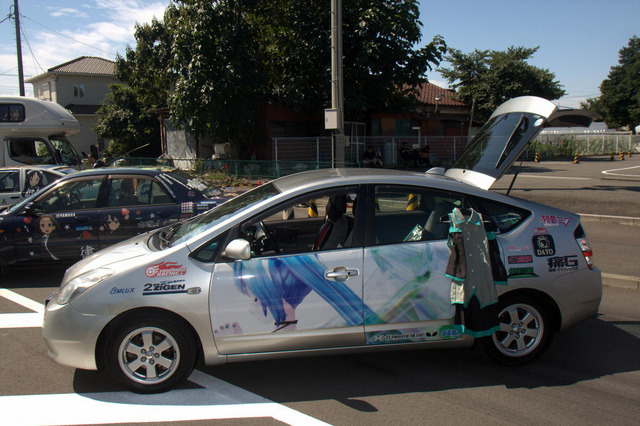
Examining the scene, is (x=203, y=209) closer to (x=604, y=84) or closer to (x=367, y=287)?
(x=367, y=287)

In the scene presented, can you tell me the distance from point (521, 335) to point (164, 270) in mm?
3038

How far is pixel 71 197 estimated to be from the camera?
6.98 meters

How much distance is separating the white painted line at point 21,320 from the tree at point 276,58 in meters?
15.2

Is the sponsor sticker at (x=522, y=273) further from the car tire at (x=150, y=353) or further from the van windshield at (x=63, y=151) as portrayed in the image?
the van windshield at (x=63, y=151)

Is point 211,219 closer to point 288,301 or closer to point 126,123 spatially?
point 288,301

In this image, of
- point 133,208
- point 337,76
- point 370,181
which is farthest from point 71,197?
point 337,76

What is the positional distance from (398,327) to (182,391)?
70.8 inches

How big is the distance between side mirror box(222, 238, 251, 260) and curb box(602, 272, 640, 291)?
5.35 m

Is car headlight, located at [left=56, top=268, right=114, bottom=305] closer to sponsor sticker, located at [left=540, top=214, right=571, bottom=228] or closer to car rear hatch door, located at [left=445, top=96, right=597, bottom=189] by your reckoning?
car rear hatch door, located at [left=445, top=96, right=597, bottom=189]

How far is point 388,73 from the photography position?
21.7 metres

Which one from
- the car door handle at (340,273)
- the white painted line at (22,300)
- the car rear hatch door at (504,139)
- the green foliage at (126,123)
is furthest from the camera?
the green foliage at (126,123)

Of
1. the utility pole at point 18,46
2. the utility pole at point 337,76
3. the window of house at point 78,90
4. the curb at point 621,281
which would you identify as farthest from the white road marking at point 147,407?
the window of house at point 78,90

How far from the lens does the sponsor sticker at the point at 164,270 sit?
3709 mm

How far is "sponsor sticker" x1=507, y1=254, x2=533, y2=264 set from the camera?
4078 millimetres
